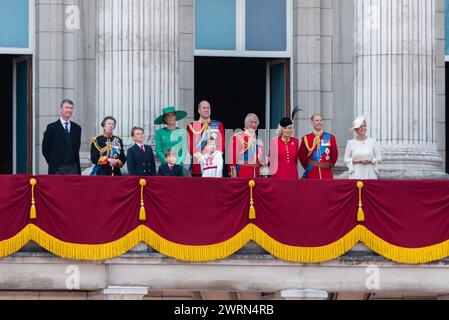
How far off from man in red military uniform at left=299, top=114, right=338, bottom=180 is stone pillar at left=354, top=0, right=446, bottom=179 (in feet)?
7.87

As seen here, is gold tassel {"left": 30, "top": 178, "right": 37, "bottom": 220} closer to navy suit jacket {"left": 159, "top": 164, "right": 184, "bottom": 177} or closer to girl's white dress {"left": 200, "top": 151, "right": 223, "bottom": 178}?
navy suit jacket {"left": 159, "top": 164, "right": 184, "bottom": 177}

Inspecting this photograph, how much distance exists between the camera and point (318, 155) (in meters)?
41.2

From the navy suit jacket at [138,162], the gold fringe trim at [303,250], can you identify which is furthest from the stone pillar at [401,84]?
the navy suit jacket at [138,162]

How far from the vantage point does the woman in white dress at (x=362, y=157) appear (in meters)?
40.8

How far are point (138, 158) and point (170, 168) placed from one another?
2.19 feet

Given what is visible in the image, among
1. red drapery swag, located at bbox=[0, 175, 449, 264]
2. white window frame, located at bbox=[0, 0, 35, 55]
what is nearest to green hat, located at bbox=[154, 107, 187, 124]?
red drapery swag, located at bbox=[0, 175, 449, 264]

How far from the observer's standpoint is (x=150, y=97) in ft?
141

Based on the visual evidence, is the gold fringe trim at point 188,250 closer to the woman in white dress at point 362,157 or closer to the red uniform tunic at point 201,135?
the red uniform tunic at point 201,135

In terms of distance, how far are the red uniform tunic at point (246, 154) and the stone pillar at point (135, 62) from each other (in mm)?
2939

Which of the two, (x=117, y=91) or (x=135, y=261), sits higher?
(x=117, y=91)

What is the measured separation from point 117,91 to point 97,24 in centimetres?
166

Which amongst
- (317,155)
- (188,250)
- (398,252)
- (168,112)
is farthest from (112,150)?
(398,252)

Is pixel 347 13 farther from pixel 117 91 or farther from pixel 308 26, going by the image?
pixel 117 91

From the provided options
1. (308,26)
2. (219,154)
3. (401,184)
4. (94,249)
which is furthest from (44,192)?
(308,26)
